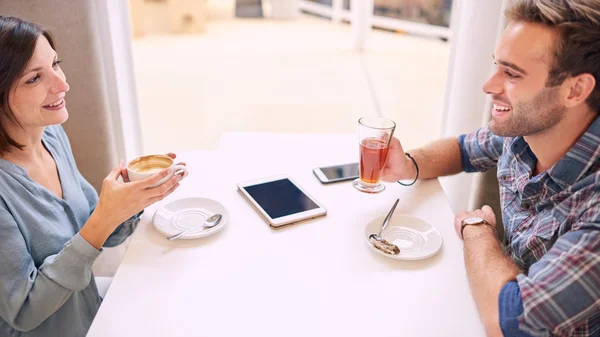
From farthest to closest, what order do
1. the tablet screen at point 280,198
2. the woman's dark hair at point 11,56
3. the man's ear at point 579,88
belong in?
1. the tablet screen at point 280,198
2. the woman's dark hair at point 11,56
3. the man's ear at point 579,88

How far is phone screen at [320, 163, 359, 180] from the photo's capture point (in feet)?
4.72

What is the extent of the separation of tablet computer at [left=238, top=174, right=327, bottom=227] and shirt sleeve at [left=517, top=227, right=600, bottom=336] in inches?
19.9

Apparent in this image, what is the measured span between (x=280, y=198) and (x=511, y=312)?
593 mm

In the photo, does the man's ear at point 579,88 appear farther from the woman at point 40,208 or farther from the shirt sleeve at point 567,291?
the woman at point 40,208

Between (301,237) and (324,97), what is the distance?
301 cm

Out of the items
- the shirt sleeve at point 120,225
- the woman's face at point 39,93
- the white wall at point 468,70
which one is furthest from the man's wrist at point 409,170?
the woman's face at point 39,93

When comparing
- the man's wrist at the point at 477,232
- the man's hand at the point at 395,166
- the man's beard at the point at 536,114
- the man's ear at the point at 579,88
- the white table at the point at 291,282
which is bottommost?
the white table at the point at 291,282

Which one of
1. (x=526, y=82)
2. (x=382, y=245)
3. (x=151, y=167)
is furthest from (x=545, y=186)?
(x=151, y=167)

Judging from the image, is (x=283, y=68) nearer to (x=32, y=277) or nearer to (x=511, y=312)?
(x=32, y=277)

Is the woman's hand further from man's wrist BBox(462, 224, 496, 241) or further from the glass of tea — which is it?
man's wrist BBox(462, 224, 496, 241)

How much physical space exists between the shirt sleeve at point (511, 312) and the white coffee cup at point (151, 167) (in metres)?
0.71

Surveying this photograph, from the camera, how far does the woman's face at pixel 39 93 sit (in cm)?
116

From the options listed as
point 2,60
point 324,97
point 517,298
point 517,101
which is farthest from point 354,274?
point 324,97

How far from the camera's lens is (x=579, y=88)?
1.03 meters
